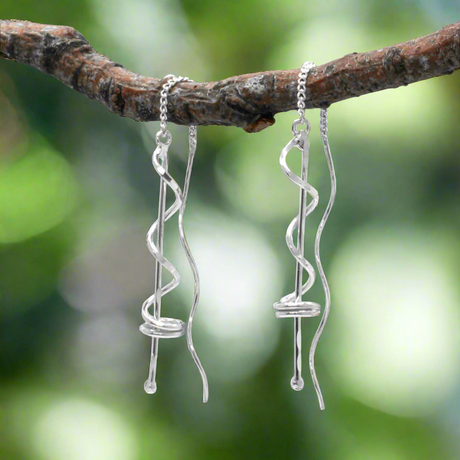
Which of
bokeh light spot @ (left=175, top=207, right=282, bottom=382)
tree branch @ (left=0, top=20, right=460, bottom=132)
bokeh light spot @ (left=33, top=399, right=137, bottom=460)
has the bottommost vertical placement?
bokeh light spot @ (left=33, top=399, right=137, bottom=460)

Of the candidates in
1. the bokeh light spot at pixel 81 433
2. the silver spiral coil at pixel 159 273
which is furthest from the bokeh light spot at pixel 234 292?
the silver spiral coil at pixel 159 273

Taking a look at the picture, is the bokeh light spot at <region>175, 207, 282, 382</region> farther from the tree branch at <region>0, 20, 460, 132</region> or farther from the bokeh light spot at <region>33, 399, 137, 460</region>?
the tree branch at <region>0, 20, 460, 132</region>

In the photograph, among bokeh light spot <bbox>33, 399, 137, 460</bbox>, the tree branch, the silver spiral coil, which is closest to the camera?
the tree branch

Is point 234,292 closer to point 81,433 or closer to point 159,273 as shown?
point 81,433

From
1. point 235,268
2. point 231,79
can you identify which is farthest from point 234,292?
point 231,79

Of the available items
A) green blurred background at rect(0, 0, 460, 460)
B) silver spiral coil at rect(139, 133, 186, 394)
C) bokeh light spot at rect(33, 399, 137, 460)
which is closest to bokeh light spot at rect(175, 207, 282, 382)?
green blurred background at rect(0, 0, 460, 460)

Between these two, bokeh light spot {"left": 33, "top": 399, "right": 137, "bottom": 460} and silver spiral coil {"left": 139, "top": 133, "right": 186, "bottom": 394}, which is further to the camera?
bokeh light spot {"left": 33, "top": 399, "right": 137, "bottom": 460}

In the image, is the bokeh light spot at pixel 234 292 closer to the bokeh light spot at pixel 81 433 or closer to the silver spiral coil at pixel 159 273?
the bokeh light spot at pixel 81 433
